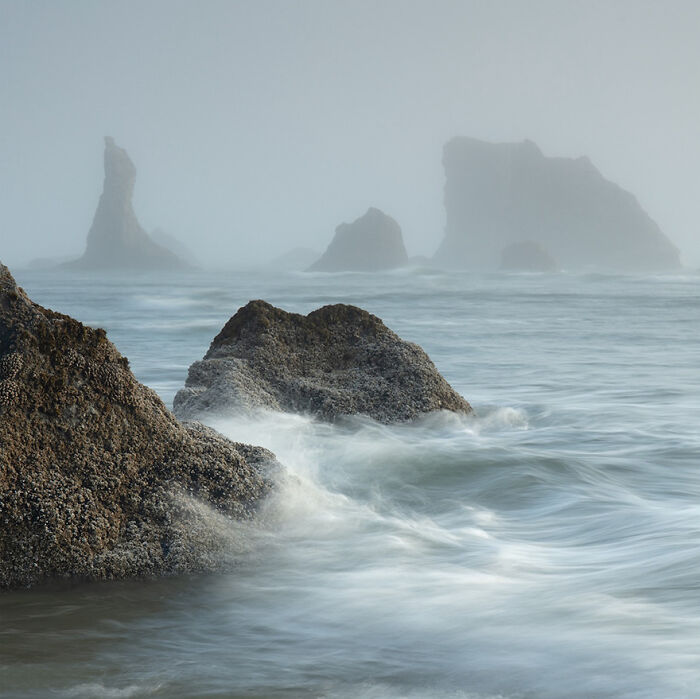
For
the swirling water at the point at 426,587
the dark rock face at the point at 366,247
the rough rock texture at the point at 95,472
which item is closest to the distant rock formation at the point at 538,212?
the dark rock face at the point at 366,247

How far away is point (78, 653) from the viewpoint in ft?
10.6

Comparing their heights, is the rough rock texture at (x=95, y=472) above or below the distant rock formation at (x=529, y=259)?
below

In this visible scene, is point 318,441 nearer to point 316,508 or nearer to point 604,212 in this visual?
point 316,508

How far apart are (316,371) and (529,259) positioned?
3577 inches

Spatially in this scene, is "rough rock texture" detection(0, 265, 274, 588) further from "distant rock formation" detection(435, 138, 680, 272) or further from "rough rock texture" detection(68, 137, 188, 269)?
"distant rock formation" detection(435, 138, 680, 272)

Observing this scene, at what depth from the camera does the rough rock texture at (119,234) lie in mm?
104875

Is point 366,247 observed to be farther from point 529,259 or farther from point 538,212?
point 538,212

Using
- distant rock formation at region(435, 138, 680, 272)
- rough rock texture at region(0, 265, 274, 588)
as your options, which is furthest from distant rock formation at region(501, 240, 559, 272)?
rough rock texture at region(0, 265, 274, 588)

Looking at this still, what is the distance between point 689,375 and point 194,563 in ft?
33.3

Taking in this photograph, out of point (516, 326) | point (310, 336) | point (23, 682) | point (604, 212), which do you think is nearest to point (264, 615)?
point (23, 682)

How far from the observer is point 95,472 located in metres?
3.89

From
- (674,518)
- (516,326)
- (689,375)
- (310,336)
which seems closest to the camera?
(674,518)

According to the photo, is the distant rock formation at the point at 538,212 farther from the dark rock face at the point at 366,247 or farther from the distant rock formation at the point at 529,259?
the distant rock formation at the point at 529,259

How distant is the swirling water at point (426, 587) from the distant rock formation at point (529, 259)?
289 feet
